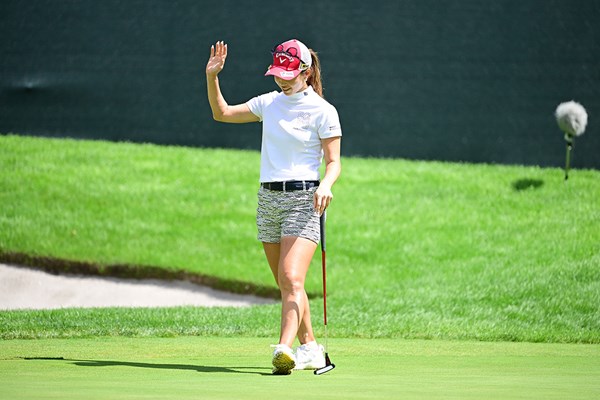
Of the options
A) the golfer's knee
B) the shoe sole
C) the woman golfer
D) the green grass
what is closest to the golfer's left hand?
the woman golfer

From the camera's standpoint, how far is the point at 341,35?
1275cm

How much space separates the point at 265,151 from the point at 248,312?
402cm

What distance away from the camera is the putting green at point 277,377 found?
3543 mm

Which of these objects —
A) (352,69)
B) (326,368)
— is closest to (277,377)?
(326,368)

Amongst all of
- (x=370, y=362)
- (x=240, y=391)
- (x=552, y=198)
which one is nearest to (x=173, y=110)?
(x=552, y=198)

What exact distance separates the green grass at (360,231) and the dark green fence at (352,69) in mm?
292

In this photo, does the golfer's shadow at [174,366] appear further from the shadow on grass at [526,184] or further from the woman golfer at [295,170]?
the shadow on grass at [526,184]

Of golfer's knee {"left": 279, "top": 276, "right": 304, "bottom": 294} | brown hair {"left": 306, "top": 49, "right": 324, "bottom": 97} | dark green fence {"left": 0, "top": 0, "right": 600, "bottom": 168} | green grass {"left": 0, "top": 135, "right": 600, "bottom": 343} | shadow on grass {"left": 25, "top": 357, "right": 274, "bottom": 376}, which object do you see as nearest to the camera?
shadow on grass {"left": 25, "top": 357, "right": 274, "bottom": 376}

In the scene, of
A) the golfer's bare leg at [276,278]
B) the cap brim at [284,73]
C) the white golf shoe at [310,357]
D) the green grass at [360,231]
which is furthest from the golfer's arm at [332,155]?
the green grass at [360,231]

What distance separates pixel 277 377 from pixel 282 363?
142 mm

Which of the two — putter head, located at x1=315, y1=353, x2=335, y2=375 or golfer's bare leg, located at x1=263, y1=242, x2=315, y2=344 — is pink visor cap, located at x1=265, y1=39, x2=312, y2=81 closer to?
golfer's bare leg, located at x1=263, y1=242, x2=315, y2=344

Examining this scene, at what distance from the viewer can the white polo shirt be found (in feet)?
16.3

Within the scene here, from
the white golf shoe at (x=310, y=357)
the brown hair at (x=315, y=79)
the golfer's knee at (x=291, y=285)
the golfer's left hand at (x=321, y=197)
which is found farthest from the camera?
the brown hair at (x=315, y=79)

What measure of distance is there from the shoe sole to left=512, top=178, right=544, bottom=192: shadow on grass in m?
8.15
